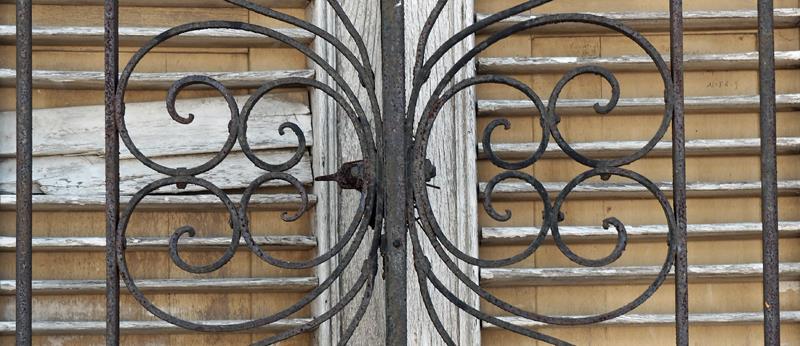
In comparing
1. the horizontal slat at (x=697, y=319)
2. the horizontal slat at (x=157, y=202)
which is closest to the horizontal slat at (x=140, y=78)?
the horizontal slat at (x=157, y=202)

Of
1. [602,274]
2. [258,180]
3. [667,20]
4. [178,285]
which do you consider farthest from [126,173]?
[667,20]

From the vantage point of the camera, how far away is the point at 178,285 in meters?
1.88

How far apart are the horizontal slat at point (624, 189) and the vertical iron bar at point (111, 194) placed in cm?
67

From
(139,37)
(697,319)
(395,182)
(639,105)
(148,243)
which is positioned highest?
(139,37)

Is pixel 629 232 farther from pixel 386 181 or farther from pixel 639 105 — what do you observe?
pixel 386 181

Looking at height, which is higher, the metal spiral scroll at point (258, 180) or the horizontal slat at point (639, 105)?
the horizontal slat at point (639, 105)

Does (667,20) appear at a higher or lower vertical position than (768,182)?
higher

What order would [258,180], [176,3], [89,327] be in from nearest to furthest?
[258,180], [89,327], [176,3]

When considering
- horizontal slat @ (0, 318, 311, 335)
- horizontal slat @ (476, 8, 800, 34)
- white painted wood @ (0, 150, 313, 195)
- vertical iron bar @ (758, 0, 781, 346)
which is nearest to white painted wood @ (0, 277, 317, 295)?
horizontal slat @ (0, 318, 311, 335)

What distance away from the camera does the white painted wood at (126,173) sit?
6.33 ft

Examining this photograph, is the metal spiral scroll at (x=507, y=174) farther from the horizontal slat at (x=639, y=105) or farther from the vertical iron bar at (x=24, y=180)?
the vertical iron bar at (x=24, y=180)

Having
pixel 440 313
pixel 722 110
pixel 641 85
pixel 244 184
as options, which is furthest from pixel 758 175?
pixel 244 184

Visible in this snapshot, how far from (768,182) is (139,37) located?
3.60 feet

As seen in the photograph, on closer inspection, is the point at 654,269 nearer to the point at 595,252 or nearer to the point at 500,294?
the point at 595,252
